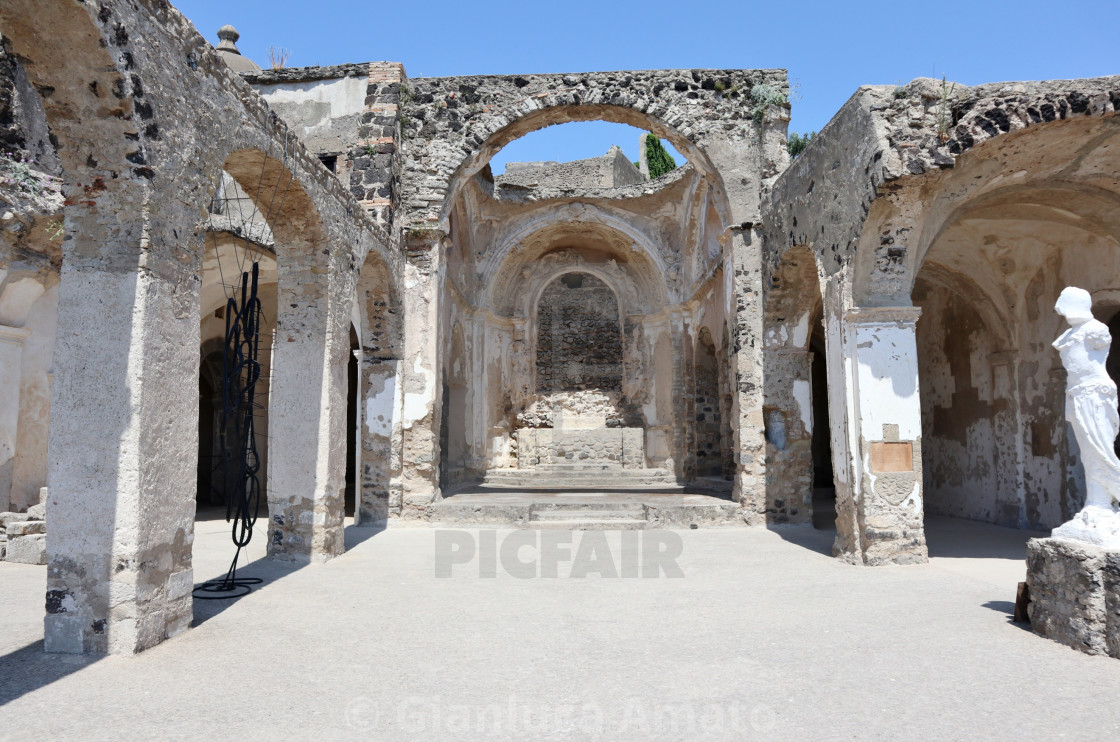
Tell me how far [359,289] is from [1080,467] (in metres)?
9.11

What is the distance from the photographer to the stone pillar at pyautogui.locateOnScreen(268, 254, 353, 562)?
686 cm

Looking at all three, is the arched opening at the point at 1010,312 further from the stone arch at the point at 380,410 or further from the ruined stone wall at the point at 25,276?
the ruined stone wall at the point at 25,276

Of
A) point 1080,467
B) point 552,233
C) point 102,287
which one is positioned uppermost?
point 552,233

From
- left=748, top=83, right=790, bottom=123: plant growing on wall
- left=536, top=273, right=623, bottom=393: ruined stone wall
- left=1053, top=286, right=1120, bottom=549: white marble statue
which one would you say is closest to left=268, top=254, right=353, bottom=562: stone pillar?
left=1053, top=286, right=1120, bottom=549: white marble statue

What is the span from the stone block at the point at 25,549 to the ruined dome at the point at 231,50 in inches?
350

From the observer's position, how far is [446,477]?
1283cm

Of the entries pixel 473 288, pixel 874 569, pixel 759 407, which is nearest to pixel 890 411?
pixel 874 569

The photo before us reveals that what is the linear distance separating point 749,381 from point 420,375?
14.6 feet

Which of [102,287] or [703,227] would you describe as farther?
[703,227]

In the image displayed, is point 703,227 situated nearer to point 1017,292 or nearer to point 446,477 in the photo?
point 1017,292

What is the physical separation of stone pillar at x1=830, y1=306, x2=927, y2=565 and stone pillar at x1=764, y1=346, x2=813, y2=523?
9.17 ft

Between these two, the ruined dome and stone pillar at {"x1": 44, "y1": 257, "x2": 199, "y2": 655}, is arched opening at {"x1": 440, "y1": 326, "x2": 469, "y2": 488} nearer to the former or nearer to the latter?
the ruined dome

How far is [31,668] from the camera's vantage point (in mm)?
3674

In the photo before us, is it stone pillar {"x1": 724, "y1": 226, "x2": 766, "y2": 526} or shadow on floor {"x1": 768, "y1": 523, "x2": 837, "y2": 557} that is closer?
shadow on floor {"x1": 768, "y1": 523, "x2": 837, "y2": 557}
